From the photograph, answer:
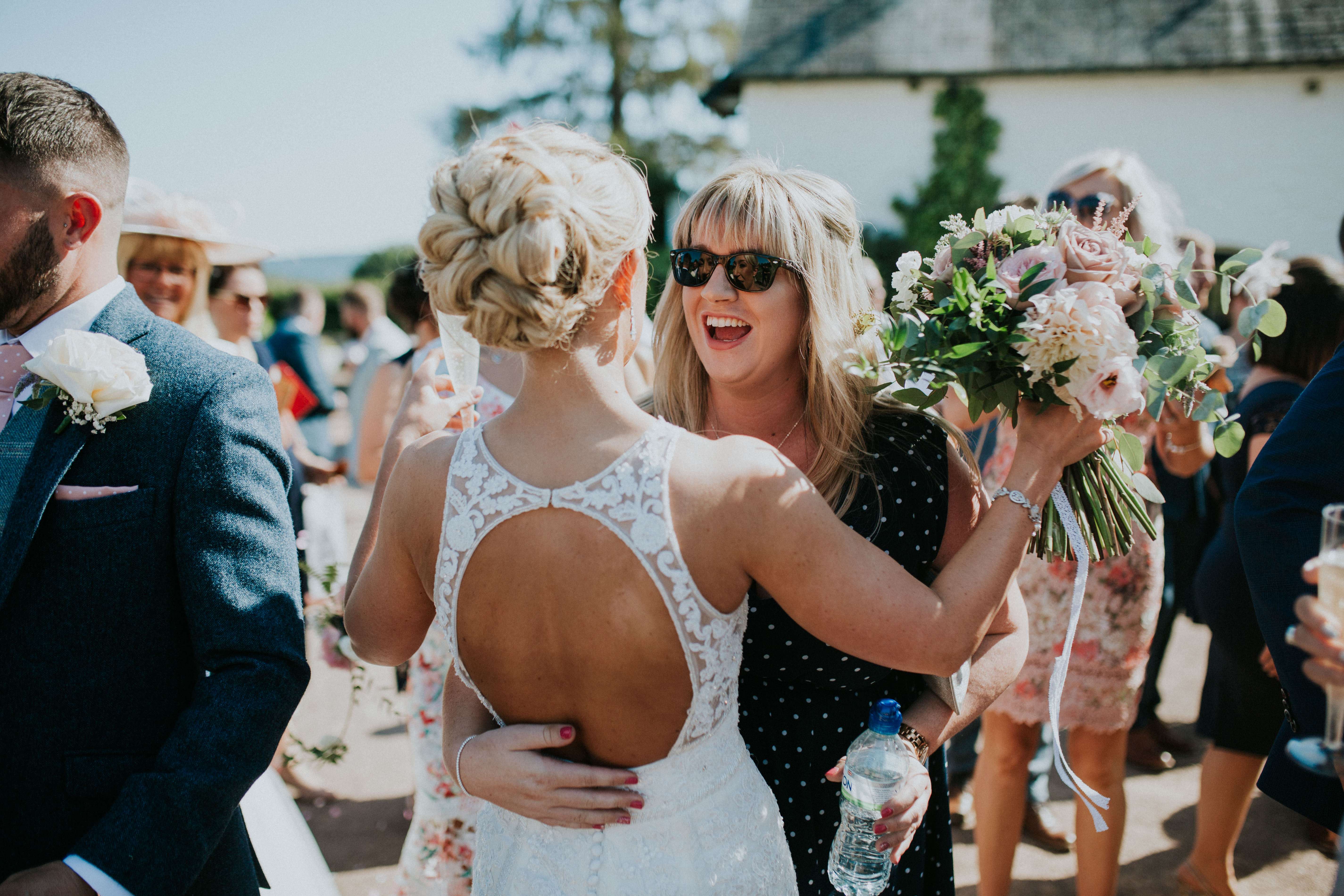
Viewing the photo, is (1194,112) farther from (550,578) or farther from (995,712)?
(550,578)

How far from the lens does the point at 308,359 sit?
7512 mm

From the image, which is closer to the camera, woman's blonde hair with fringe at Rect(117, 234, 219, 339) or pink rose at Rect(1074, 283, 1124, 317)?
pink rose at Rect(1074, 283, 1124, 317)

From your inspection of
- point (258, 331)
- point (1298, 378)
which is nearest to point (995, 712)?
point (1298, 378)

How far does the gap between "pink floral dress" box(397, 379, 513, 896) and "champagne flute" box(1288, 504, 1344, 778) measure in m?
2.37

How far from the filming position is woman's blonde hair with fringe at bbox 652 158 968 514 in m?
2.13

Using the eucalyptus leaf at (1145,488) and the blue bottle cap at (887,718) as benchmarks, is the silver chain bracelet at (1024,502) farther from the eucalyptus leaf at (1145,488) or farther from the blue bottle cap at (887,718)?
the blue bottle cap at (887,718)

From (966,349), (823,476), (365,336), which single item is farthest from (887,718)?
(365,336)

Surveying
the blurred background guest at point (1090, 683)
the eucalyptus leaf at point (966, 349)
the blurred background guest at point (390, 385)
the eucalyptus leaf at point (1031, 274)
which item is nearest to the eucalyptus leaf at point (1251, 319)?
the eucalyptus leaf at point (1031, 274)

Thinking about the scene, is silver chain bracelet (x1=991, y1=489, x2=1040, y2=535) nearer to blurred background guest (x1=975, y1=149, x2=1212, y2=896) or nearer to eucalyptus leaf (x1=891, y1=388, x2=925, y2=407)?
eucalyptus leaf (x1=891, y1=388, x2=925, y2=407)

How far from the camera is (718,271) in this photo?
2.16 metres

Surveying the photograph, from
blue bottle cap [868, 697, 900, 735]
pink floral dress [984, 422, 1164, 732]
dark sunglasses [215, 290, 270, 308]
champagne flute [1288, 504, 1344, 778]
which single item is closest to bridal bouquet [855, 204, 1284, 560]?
champagne flute [1288, 504, 1344, 778]

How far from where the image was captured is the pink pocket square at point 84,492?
162cm

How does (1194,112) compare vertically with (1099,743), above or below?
above

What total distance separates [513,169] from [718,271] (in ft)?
2.79
